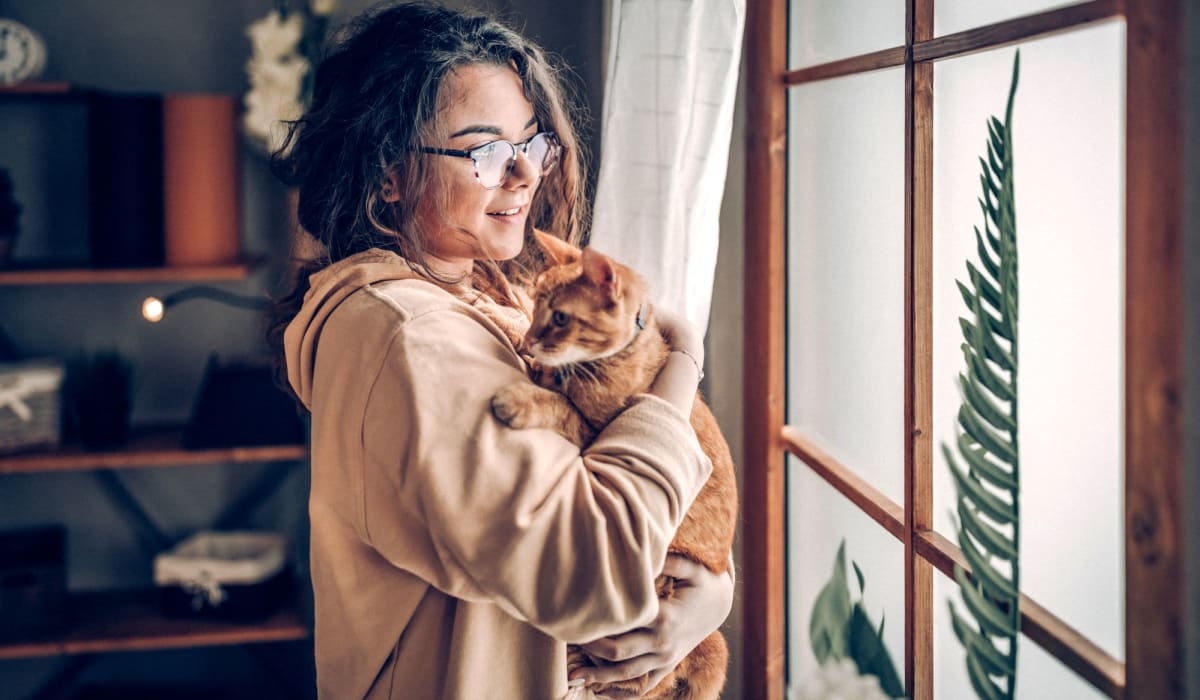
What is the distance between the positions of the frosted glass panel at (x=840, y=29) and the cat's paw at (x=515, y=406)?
65cm

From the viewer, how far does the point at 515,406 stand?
3.16ft

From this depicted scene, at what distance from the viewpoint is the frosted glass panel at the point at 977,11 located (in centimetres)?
88

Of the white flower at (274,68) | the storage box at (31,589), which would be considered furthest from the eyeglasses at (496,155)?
the storage box at (31,589)

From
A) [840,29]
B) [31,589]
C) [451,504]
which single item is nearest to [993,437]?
[451,504]

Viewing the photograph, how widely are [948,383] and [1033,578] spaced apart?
9.9 inches

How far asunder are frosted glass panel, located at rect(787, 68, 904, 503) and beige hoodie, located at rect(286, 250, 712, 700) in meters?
0.36

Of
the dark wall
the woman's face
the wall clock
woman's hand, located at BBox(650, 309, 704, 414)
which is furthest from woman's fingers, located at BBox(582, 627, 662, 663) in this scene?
the wall clock

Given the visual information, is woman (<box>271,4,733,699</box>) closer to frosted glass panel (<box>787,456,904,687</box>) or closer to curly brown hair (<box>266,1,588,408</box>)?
curly brown hair (<box>266,1,588,408</box>)

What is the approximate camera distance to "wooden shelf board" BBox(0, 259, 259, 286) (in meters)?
2.26

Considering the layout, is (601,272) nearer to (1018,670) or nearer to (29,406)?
(1018,670)

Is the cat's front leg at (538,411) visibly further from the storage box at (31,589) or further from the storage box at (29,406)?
the storage box at (31,589)

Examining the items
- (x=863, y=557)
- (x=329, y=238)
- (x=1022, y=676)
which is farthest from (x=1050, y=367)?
(x=329, y=238)

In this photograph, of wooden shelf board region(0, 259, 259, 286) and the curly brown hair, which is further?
wooden shelf board region(0, 259, 259, 286)

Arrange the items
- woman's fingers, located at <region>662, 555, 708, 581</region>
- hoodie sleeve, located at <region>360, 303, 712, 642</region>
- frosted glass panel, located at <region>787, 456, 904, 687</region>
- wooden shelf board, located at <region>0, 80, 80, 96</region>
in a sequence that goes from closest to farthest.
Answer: hoodie sleeve, located at <region>360, 303, 712, 642</region> < woman's fingers, located at <region>662, 555, 708, 581</region> < frosted glass panel, located at <region>787, 456, 904, 687</region> < wooden shelf board, located at <region>0, 80, 80, 96</region>
